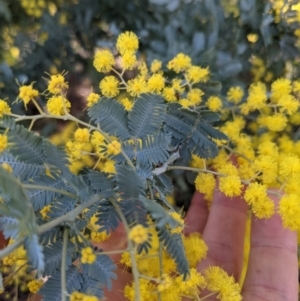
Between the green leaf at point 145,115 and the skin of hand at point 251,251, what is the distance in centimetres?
32

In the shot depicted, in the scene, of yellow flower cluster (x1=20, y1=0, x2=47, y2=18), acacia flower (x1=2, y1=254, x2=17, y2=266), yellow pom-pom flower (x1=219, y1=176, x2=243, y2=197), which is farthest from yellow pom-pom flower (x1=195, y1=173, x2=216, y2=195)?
yellow flower cluster (x1=20, y1=0, x2=47, y2=18)

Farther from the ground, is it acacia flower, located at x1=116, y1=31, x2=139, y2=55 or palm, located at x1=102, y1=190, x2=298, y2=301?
acacia flower, located at x1=116, y1=31, x2=139, y2=55

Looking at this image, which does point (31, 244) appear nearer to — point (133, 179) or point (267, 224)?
point (133, 179)

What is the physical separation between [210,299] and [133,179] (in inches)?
19.1

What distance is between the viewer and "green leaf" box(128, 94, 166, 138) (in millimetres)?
776

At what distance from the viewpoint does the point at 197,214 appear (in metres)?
1.26

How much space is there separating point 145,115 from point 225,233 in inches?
20.1

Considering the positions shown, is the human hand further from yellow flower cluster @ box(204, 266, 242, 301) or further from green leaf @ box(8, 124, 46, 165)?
green leaf @ box(8, 124, 46, 165)

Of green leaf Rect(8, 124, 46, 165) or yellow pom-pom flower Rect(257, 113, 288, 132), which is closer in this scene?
green leaf Rect(8, 124, 46, 165)

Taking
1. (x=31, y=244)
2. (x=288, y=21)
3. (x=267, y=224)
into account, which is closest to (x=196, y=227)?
(x=267, y=224)

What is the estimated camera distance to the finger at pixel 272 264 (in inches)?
38.7

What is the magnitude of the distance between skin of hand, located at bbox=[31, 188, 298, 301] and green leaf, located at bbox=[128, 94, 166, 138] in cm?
32

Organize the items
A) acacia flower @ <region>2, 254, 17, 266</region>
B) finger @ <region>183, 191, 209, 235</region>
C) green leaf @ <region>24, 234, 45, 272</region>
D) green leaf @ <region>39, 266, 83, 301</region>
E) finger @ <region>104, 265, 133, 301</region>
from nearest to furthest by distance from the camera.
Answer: green leaf @ <region>24, 234, 45, 272</region>, green leaf @ <region>39, 266, 83, 301</region>, acacia flower @ <region>2, 254, 17, 266</region>, finger @ <region>104, 265, 133, 301</region>, finger @ <region>183, 191, 209, 235</region>

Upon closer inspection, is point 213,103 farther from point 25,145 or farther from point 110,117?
point 25,145
